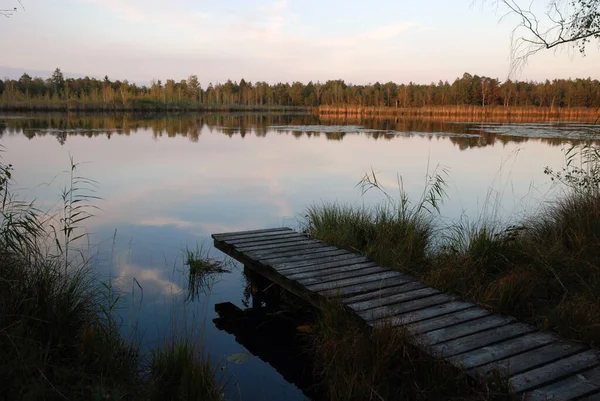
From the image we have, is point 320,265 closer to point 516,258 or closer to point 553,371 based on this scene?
point 516,258

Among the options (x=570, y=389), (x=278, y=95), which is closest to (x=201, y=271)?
(x=570, y=389)

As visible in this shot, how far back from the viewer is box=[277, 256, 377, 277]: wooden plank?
4301 millimetres

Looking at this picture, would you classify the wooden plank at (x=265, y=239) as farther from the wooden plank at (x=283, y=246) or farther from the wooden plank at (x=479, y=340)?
the wooden plank at (x=479, y=340)

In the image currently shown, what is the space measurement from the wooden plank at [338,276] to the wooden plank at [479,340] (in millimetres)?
1355

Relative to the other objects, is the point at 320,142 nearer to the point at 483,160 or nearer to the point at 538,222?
the point at 483,160

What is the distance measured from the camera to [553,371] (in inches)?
101

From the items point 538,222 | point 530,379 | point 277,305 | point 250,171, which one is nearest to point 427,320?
point 530,379

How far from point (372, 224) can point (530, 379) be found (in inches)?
131

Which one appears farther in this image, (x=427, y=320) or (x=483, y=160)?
(x=483, y=160)

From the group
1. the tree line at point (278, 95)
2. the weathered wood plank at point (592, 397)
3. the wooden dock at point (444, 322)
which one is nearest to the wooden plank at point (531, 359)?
the wooden dock at point (444, 322)

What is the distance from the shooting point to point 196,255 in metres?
5.86

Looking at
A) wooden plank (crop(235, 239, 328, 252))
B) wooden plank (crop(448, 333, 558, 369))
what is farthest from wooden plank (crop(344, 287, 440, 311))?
wooden plank (crop(235, 239, 328, 252))

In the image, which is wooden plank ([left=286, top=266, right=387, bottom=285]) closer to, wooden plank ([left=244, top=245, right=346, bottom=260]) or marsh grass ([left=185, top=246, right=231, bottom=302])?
wooden plank ([left=244, top=245, right=346, bottom=260])

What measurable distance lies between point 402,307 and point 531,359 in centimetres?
98
